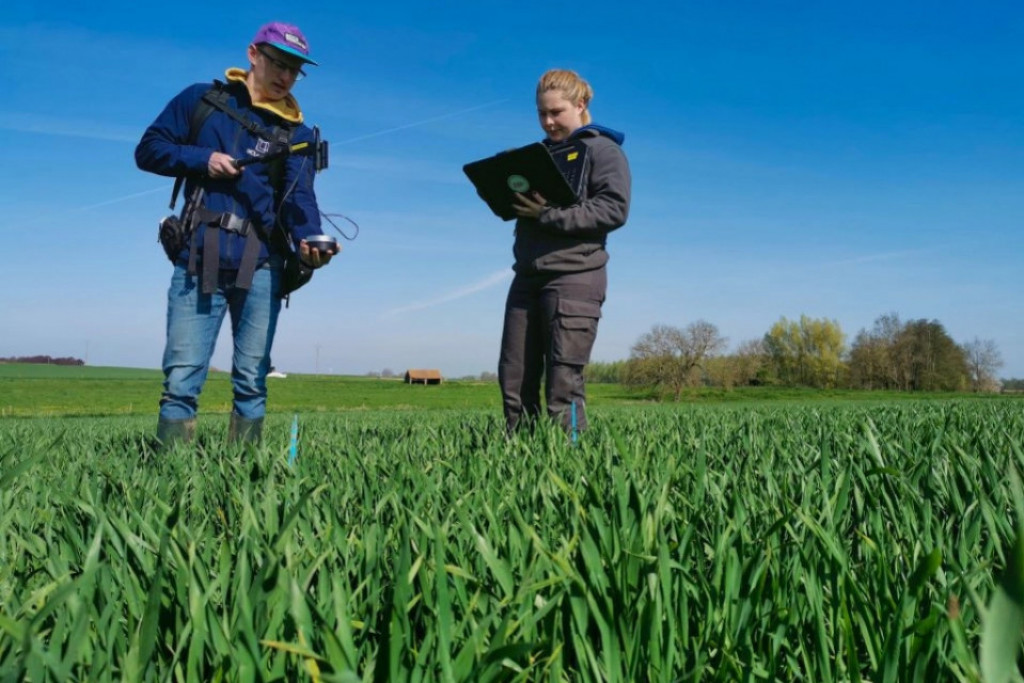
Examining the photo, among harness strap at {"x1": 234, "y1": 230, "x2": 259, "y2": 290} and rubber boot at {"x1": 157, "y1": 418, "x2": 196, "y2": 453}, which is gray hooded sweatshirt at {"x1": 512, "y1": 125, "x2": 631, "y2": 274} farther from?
rubber boot at {"x1": 157, "y1": 418, "x2": 196, "y2": 453}

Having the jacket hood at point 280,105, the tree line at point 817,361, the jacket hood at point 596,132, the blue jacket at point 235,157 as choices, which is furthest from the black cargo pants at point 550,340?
the tree line at point 817,361

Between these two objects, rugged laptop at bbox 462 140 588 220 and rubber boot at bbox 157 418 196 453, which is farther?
rubber boot at bbox 157 418 196 453

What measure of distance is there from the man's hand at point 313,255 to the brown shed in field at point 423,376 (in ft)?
219

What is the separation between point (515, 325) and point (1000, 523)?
3125 mm

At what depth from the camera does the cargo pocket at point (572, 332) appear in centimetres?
407

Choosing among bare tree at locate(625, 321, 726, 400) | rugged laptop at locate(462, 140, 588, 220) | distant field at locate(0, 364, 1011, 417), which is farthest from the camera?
bare tree at locate(625, 321, 726, 400)

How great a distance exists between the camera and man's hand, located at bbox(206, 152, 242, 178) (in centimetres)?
388

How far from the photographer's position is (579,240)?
4.21 m

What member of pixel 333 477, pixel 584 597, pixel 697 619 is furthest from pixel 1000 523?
pixel 333 477

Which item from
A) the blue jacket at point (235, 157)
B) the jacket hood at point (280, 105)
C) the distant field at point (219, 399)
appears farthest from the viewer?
the distant field at point (219, 399)

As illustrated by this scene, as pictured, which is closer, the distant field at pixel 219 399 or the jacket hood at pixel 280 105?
the jacket hood at pixel 280 105

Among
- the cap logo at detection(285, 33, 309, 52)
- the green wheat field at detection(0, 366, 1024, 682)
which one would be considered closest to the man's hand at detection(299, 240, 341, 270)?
the cap logo at detection(285, 33, 309, 52)

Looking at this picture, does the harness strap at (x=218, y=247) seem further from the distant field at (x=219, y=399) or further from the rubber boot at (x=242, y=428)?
the distant field at (x=219, y=399)

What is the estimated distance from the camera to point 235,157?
164 inches
